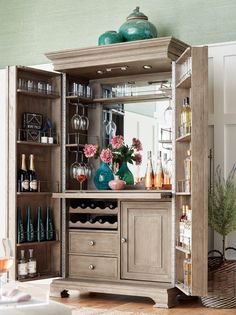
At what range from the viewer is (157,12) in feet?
18.9

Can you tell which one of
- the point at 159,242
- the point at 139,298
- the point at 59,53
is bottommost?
the point at 139,298

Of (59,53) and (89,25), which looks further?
(89,25)

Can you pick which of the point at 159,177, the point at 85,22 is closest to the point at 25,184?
the point at 159,177

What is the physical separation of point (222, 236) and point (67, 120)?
5.40ft

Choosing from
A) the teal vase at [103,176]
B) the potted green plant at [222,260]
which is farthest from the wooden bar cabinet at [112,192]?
the potted green plant at [222,260]

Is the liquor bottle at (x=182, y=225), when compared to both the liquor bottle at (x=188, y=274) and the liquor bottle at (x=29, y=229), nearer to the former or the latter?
the liquor bottle at (x=188, y=274)

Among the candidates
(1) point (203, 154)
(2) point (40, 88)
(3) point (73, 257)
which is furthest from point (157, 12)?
(3) point (73, 257)

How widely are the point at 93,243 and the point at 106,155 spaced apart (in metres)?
0.73

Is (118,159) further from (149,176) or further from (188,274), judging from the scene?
(188,274)

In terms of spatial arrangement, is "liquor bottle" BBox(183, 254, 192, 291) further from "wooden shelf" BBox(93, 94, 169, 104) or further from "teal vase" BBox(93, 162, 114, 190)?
"wooden shelf" BBox(93, 94, 169, 104)

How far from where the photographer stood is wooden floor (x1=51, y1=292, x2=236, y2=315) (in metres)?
4.68

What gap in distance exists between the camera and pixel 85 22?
6.14m

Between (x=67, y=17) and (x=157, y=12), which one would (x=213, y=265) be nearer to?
(x=157, y=12)

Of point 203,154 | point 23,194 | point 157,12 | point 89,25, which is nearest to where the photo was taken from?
point 203,154
